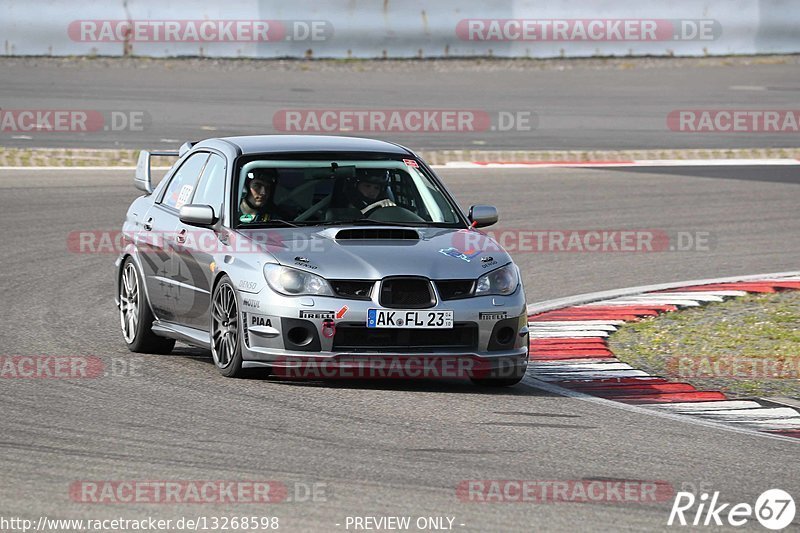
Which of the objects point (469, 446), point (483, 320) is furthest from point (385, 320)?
point (469, 446)

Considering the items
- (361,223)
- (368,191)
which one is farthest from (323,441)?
(368,191)

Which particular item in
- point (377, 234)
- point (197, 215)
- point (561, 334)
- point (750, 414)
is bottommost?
point (750, 414)

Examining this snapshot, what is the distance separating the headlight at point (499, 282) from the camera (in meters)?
8.32

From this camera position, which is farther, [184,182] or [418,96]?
[418,96]

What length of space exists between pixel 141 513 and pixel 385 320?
2.71 metres

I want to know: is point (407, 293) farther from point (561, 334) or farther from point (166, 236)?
point (561, 334)

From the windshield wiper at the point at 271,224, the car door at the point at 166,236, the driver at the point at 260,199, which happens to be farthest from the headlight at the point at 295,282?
the car door at the point at 166,236

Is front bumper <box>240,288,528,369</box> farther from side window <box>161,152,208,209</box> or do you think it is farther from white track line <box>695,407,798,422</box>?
side window <box>161,152,208,209</box>

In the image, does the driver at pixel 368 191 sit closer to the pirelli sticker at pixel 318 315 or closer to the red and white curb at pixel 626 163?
the pirelli sticker at pixel 318 315

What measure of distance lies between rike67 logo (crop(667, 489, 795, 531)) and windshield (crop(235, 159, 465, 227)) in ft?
11.5

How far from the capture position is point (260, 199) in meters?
9.05

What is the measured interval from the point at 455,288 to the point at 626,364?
1.74m

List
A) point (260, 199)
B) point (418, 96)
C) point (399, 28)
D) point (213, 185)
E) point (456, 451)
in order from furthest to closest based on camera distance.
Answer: point (399, 28) < point (418, 96) < point (213, 185) < point (260, 199) < point (456, 451)

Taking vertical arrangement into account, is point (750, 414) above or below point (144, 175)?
below
